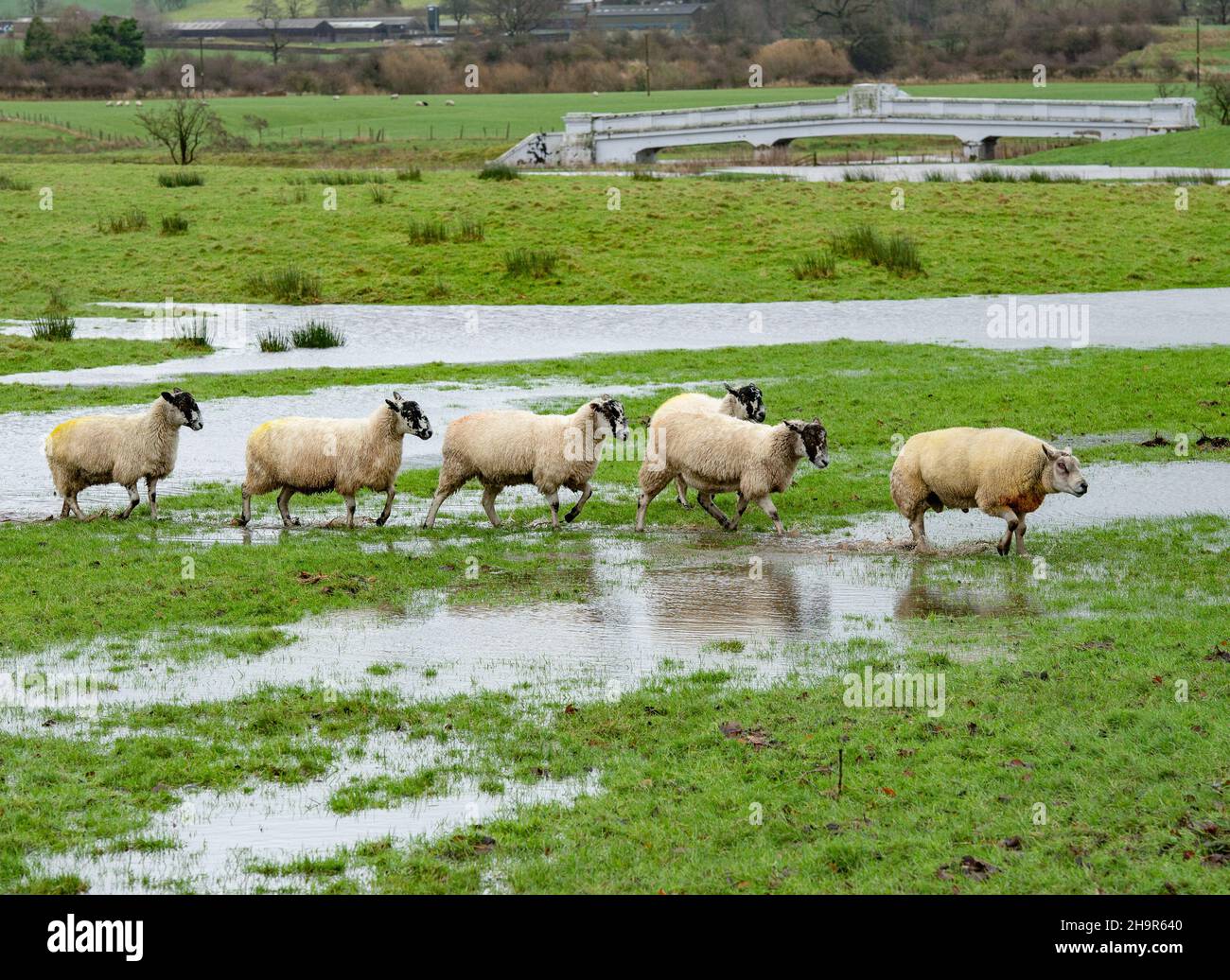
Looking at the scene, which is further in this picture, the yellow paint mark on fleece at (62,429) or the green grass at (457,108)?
the green grass at (457,108)

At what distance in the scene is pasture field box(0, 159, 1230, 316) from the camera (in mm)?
36438

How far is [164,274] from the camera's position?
37875 millimetres

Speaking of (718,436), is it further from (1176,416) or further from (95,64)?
(95,64)

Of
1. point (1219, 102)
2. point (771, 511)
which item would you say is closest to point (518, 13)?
point (1219, 102)

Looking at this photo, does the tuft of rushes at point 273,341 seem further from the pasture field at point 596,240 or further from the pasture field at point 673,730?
the pasture field at point 673,730

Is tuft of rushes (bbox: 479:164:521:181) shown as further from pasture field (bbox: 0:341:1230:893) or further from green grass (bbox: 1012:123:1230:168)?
pasture field (bbox: 0:341:1230:893)

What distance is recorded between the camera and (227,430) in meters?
21.5

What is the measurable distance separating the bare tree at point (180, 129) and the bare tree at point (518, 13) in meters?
82.6

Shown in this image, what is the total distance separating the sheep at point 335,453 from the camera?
1608cm

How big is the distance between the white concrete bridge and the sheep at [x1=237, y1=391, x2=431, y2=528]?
6521cm

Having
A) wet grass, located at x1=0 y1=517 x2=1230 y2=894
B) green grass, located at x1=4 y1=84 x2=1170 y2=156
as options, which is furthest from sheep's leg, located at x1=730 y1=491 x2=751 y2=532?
green grass, located at x1=4 y1=84 x2=1170 y2=156

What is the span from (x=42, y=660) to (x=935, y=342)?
798 inches

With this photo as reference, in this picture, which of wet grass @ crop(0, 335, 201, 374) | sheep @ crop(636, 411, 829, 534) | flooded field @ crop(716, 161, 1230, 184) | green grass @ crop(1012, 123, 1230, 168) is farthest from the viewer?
green grass @ crop(1012, 123, 1230, 168)

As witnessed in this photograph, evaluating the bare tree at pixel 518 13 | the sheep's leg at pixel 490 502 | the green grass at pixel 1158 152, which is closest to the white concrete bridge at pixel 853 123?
the green grass at pixel 1158 152
